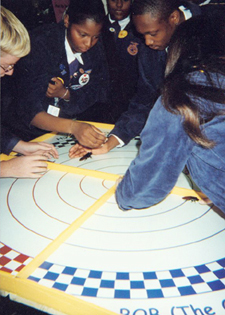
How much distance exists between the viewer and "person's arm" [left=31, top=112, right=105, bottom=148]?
1.45 meters

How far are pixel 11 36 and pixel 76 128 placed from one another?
579 millimetres

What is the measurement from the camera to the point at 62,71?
70.2 inches

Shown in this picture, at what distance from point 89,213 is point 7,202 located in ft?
1.14

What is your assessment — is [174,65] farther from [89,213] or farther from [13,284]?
[13,284]

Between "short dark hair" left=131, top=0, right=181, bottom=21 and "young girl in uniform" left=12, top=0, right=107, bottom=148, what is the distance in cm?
29

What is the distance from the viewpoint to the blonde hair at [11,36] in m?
1.10

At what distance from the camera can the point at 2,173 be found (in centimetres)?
118

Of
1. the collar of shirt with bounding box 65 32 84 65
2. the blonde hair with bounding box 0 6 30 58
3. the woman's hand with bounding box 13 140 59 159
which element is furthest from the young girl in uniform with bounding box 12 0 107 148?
the blonde hair with bounding box 0 6 30 58

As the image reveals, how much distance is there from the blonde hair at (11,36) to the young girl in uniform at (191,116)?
2.55 feet

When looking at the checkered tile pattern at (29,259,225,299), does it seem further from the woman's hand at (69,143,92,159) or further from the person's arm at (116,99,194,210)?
the woman's hand at (69,143,92,159)

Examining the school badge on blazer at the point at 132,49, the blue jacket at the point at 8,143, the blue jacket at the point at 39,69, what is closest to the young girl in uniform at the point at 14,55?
the blue jacket at the point at 8,143

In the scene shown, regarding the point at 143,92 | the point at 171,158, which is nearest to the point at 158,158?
the point at 171,158

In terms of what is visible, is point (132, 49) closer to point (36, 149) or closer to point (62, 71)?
point (62, 71)

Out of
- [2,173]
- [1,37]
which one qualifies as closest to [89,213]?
[2,173]
